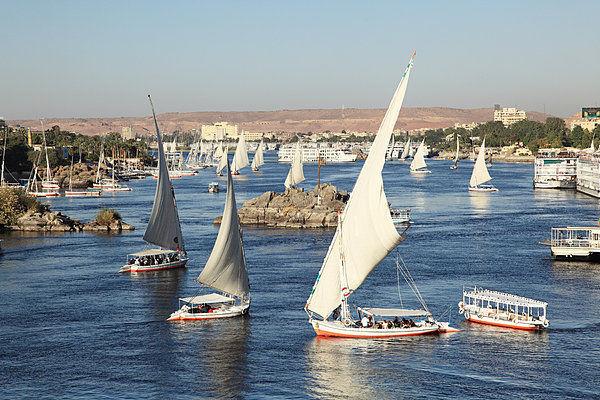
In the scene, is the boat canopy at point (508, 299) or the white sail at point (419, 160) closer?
the boat canopy at point (508, 299)

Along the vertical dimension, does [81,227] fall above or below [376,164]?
below

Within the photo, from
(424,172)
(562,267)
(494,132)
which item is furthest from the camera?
(494,132)

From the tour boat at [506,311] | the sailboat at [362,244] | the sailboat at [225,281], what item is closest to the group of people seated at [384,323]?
the sailboat at [362,244]

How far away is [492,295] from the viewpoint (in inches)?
1293

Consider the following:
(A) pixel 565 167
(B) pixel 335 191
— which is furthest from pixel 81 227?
(A) pixel 565 167

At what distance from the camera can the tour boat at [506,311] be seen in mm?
30656

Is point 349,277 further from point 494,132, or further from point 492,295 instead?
point 494,132

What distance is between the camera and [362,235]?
97.8 ft

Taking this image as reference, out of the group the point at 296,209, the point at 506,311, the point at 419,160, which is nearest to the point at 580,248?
the point at 506,311

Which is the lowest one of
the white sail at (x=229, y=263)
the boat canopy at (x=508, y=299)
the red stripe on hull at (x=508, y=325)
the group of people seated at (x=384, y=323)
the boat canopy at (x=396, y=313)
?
the red stripe on hull at (x=508, y=325)

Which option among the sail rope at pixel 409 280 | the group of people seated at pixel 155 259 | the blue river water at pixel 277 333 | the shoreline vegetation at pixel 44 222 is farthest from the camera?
the shoreline vegetation at pixel 44 222

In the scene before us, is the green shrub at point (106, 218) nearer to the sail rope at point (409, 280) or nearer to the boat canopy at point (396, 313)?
the sail rope at point (409, 280)

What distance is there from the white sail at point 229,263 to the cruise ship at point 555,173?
65227 millimetres

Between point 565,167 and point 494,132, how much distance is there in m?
91.8
